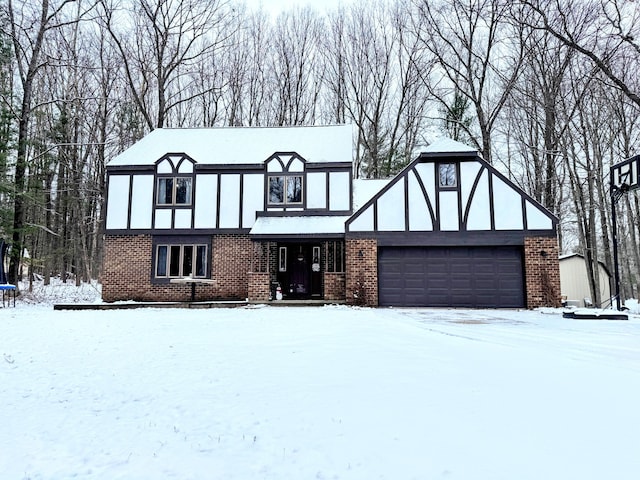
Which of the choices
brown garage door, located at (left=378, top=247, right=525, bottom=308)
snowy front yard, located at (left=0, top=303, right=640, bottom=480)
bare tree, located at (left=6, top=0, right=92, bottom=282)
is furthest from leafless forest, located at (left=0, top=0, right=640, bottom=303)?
snowy front yard, located at (left=0, top=303, right=640, bottom=480)

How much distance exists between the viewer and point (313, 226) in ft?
45.5

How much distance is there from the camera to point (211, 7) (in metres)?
20.9

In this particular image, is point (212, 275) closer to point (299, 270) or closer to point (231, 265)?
point (231, 265)

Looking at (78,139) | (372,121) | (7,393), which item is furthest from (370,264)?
(78,139)

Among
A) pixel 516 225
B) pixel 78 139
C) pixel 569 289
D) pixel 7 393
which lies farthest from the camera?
pixel 78 139

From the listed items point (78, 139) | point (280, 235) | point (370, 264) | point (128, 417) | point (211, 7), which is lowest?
point (128, 417)

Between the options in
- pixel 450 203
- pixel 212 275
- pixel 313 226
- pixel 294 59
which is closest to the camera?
pixel 450 203

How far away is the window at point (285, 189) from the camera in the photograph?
1498cm

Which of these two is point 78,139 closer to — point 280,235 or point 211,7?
point 211,7

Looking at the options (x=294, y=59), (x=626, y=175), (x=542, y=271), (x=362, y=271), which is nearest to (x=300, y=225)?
(x=362, y=271)

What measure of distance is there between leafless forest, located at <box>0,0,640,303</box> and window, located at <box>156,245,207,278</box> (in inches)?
190

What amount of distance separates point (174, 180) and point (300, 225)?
16.7ft

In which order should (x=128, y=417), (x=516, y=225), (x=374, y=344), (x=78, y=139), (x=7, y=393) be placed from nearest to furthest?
(x=128, y=417)
(x=7, y=393)
(x=374, y=344)
(x=516, y=225)
(x=78, y=139)

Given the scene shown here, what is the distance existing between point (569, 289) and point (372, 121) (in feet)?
44.0
